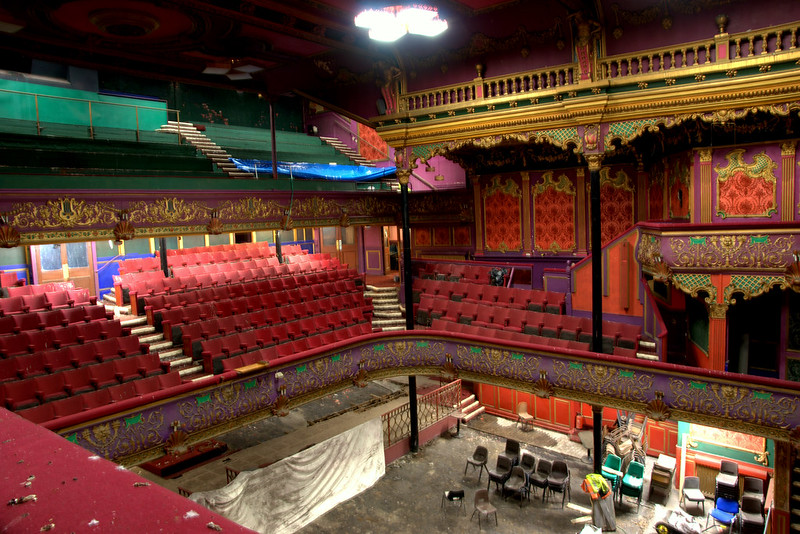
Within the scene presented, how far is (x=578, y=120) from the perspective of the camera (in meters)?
8.91

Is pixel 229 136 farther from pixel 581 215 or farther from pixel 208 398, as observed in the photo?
pixel 208 398

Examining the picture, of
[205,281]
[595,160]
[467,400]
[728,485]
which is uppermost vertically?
[595,160]

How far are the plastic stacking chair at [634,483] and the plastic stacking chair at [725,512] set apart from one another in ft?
3.79

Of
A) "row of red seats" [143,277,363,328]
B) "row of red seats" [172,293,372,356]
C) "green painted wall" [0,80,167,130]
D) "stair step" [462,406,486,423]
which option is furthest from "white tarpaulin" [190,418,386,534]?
"green painted wall" [0,80,167,130]

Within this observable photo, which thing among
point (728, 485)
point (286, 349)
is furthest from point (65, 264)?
point (728, 485)

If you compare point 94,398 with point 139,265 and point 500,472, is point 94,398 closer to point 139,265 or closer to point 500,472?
point 500,472

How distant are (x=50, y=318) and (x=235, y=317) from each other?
122 inches

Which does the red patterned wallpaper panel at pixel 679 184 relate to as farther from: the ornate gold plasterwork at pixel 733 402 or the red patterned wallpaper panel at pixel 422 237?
the red patterned wallpaper panel at pixel 422 237

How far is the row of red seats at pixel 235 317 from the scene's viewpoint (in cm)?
1002

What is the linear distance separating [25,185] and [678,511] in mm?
11759

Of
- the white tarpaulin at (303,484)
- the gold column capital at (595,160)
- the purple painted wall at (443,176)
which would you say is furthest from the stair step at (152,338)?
the purple painted wall at (443,176)

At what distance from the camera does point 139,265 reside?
47.5ft

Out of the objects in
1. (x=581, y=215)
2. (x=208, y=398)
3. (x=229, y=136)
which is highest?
(x=229, y=136)

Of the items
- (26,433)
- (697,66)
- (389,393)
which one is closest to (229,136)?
(389,393)
